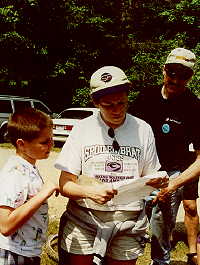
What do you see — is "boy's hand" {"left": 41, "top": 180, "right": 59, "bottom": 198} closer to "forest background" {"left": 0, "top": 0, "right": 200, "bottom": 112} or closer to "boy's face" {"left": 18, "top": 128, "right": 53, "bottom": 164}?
"boy's face" {"left": 18, "top": 128, "right": 53, "bottom": 164}

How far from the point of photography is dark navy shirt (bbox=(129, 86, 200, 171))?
11.9ft

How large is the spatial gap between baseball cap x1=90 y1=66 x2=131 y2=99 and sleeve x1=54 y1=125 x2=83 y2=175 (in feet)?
0.87

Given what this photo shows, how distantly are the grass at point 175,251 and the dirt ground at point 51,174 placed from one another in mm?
586

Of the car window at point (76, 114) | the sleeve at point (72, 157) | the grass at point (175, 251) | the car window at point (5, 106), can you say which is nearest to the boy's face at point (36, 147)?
the sleeve at point (72, 157)

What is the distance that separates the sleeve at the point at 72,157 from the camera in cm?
260

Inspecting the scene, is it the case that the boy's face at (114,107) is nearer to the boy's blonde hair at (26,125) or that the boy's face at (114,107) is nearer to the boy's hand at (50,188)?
the boy's blonde hair at (26,125)

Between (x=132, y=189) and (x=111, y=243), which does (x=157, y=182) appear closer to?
(x=132, y=189)

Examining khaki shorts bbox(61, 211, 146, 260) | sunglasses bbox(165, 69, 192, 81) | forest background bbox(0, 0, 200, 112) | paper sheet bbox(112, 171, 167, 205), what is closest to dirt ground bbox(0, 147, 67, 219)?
khaki shorts bbox(61, 211, 146, 260)

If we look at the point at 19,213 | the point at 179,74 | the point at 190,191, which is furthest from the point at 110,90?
the point at 190,191

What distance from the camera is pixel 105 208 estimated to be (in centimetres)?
264

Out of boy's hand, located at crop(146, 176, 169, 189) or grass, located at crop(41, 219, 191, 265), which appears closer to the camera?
boy's hand, located at crop(146, 176, 169, 189)

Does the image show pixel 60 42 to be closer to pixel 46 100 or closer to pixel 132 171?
pixel 46 100

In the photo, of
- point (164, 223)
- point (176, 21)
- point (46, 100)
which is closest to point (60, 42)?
point (46, 100)

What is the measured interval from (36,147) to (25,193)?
0.91 feet
